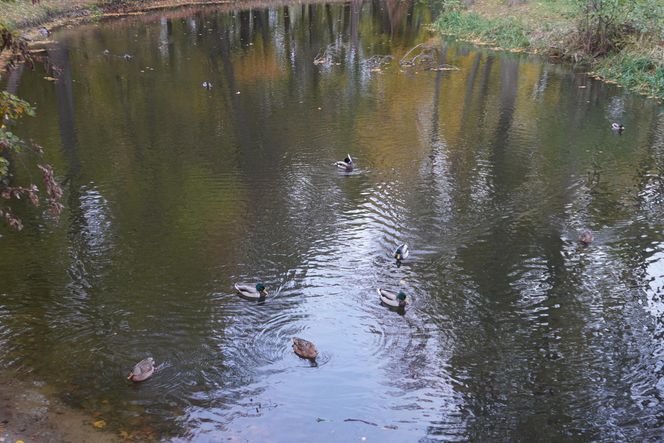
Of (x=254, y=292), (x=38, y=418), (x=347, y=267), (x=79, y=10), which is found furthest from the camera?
(x=79, y=10)

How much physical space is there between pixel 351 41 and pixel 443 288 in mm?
27905

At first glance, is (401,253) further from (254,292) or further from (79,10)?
(79,10)

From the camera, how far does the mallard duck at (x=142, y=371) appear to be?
8.05m

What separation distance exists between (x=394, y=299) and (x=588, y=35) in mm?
22365

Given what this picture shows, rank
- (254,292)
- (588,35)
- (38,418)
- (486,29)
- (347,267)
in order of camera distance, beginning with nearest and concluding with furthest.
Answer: (38,418) → (254,292) → (347,267) → (588,35) → (486,29)

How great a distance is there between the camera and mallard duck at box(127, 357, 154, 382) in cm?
805

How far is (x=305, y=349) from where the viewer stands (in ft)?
28.2

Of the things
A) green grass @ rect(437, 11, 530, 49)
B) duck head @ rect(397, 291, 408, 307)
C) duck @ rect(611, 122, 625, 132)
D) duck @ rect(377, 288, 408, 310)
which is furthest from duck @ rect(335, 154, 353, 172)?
green grass @ rect(437, 11, 530, 49)

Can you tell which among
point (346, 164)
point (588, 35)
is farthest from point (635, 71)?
point (346, 164)

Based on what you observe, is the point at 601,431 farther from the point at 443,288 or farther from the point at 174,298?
the point at 174,298

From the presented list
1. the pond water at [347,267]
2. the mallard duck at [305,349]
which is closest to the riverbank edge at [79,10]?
the pond water at [347,267]

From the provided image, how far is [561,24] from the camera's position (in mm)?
29750

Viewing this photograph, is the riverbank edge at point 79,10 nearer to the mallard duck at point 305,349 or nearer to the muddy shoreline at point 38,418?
the muddy shoreline at point 38,418

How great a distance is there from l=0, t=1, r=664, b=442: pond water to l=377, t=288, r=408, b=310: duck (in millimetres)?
219
